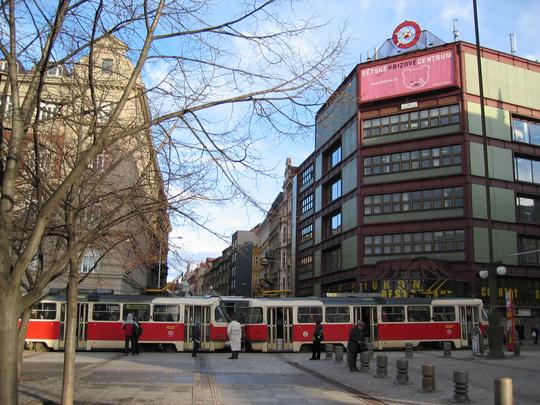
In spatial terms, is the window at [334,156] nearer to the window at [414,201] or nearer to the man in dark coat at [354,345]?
the window at [414,201]

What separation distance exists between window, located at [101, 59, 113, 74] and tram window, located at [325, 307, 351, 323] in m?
22.7

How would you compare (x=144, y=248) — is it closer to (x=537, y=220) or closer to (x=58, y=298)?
(x=58, y=298)

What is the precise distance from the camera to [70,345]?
988cm

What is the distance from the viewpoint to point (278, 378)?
658 inches

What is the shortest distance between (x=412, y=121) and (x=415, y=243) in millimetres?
10579

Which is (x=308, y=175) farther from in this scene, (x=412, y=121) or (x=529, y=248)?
(x=529, y=248)

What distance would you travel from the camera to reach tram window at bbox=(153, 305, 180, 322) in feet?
94.5

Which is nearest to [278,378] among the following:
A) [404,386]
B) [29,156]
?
Result: [404,386]

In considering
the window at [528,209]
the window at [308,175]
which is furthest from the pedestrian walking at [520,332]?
the window at [308,175]

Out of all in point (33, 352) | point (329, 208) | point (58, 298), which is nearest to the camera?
point (33, 352)

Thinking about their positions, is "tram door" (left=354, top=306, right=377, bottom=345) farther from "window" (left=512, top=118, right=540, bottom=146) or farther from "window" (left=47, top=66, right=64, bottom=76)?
"window" (left=512, top=118, right=540, bottom=146)

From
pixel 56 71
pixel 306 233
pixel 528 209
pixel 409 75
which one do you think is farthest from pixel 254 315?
pixel 306 233

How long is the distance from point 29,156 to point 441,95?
41.5m

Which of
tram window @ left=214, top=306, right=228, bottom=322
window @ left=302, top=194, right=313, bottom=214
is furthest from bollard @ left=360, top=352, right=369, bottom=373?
window @ left=302, top=194, right=313, bottom=214
